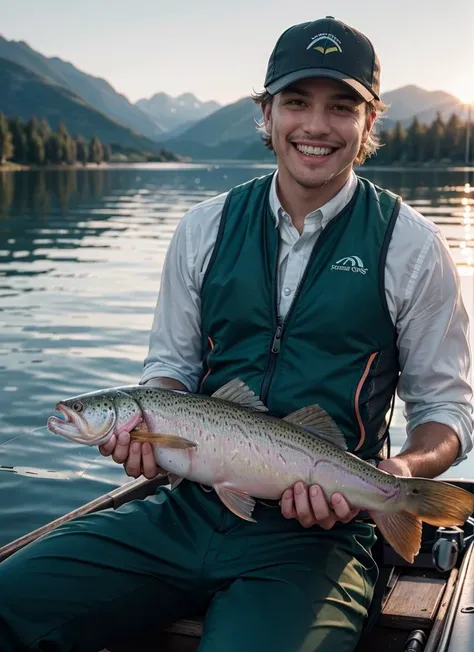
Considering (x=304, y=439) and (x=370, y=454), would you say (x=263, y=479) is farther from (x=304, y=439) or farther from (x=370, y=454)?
(x=370, y=454)

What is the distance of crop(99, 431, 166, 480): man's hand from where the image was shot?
4301mm

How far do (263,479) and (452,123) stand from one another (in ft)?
602

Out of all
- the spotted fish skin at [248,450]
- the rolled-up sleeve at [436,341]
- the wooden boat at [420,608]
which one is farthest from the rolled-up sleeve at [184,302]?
the wooden boat at [420,608]

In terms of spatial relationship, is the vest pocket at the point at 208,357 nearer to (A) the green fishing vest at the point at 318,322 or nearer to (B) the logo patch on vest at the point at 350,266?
(A) the green fishing vest at the point at 318,322

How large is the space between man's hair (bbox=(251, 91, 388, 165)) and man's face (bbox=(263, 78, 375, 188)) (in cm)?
19

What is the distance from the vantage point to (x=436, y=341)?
15.3ft

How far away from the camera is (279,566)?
163 inches

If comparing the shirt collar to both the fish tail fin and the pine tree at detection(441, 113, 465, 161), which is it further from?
the pine tree at detection(441, 113, 465, 161)

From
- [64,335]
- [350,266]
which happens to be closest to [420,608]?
[350,266]

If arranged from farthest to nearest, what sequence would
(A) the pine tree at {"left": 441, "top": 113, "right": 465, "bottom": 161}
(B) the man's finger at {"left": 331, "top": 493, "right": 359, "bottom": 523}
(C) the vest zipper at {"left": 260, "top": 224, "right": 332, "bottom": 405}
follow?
1. (A) the pine tree at {"left": 441, "top": 113, "right": 465, "bottom": 161}
2. (C) the vest zipper at {"left": 260, "top": 224, "right": 332, "bottom": 405}
3. (B) the man's finger at {"left": 331, "top": 493, "right": 359, "bottom": 523}

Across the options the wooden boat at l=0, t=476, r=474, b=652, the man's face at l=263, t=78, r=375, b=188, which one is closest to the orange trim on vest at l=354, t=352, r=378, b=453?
the wooden boat at l=0, t=476, r=474, b=652

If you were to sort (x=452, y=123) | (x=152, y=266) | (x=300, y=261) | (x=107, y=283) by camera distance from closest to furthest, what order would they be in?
(x=300, y=261), (x=107, y=283), (x=152, y=266), (x=452, y=123)

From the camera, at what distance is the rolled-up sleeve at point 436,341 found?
4.62 m

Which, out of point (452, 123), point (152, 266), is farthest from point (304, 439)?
point (452, 123)
